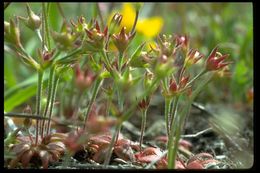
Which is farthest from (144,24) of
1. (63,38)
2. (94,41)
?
(63,38)

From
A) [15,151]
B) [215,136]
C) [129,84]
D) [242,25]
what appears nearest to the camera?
[129,84]

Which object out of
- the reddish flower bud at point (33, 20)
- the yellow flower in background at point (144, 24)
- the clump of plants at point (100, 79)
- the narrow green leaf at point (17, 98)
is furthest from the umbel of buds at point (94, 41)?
the yellow flower in background at point (144, 24)

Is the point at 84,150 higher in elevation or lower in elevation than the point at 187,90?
lower

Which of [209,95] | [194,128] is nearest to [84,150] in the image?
[194,128]

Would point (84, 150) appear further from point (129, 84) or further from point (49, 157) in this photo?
point (129, 84)

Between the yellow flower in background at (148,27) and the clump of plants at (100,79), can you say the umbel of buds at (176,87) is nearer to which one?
the clump of plants at (100,79)

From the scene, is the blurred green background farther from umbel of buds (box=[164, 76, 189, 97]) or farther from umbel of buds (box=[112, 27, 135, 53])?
umbel of buds (box=[164, 76, 189, 97])

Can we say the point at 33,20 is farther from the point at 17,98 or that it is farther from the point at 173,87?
the point at 17,98

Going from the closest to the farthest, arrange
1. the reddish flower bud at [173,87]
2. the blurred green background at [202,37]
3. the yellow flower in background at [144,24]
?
the reddish flower bud at [173,87], the blurred green background at [202,37], the yellow flower in background at [144,24]
